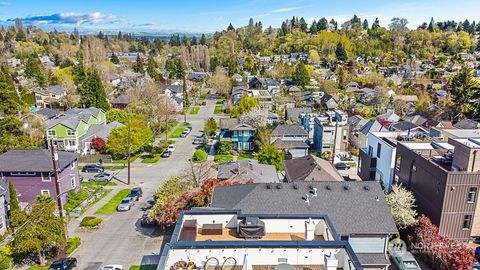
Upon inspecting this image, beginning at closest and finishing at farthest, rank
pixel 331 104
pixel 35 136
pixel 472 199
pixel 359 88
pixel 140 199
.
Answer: pixel 472 199 → pixel 140 199 → pixel 35 136 → pixel 331 104 → pixel 359 88

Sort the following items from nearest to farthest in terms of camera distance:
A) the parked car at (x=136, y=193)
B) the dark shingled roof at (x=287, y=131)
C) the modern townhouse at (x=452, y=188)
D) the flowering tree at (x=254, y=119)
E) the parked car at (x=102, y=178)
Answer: the modern townhouse at (x=452, y=188) < the parked car at (x=136, y=193) < the parked car at (x=102, y=178) < the dark shingled roof at (x=287, y=131) < the flowering tree at (x=254, y=119)

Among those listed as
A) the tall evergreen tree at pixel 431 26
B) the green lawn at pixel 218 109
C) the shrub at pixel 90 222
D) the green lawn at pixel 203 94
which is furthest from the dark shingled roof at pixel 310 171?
the tall evergreen tree at pixel 431 26

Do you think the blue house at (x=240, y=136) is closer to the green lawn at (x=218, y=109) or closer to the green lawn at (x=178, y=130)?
the green lawn at (x=178, y=130)

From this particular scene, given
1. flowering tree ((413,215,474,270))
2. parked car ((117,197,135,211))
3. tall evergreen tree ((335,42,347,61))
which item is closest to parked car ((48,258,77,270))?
parked car ((117,197,135,211))

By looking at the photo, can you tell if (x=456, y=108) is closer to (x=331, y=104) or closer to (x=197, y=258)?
(x=331, y=104)

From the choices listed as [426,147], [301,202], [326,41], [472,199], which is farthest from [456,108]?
[326,41]

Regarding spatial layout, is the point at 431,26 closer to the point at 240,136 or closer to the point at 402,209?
the point at 240,136
